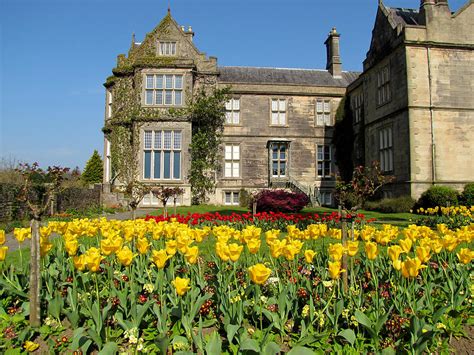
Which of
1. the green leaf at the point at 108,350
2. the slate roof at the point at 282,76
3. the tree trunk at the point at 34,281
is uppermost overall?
the slate roof at the point at 282,76

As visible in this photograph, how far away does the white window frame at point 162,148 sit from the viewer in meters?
20.8

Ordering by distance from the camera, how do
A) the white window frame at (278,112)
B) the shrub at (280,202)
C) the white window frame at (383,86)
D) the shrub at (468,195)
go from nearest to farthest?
the shrub at (280,202) < the shrub at (468,195) < the white window frame at (383,86) < the white window frame at (278,112)

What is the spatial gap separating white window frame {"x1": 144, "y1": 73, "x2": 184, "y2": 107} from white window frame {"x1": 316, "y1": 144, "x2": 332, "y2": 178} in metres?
10.1

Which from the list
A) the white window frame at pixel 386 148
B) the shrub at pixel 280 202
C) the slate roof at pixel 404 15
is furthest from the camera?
the slate roof at pixel 404 15

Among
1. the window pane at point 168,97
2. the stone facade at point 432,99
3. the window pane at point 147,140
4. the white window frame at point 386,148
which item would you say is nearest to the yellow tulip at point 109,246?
the stone facade at point 432,99

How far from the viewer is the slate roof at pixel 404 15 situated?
19141 millimetres

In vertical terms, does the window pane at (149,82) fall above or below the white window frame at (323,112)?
above

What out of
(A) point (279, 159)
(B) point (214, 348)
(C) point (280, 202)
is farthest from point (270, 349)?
(A) point (279, 159)

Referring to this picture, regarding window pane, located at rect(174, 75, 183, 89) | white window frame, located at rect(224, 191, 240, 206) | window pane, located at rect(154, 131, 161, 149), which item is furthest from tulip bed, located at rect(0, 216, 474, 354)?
white window frame, located at rect(224, 191, 240, 206)

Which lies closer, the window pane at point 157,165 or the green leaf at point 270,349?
the green leaf at point 270,349

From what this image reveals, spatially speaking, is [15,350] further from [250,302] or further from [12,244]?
[12,244]

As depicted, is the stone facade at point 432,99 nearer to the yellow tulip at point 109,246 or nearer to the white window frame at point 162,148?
the white window frame at point 162,148

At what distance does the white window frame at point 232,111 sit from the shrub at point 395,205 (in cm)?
1079

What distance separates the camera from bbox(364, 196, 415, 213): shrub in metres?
15.9
